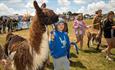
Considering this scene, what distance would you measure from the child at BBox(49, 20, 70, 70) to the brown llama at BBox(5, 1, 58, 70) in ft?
Answer: 1.92

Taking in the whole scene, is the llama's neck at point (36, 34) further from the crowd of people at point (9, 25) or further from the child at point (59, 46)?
the crowd of people at point (9, 25)

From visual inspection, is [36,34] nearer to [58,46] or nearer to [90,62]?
[58,46]

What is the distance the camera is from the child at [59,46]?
21.8 ft

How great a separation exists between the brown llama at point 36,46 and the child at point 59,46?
585 mm

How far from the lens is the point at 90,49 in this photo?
1541 centimetres

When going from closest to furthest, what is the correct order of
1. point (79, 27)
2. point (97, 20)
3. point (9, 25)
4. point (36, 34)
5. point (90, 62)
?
point (36, 34) → point (90, 62) → point (79, 27) → point (97, 20) → point (9, 25)

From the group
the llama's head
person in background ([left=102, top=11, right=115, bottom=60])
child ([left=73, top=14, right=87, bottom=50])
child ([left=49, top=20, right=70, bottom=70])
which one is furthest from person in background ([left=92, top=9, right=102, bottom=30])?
the llama's head

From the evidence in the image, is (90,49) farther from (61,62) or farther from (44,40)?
(44,40)

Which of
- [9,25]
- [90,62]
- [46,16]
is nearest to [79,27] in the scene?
[90,62]

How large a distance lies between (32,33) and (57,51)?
1.12 metres

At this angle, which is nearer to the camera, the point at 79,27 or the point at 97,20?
the point at 79,27

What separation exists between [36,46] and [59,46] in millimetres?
1029

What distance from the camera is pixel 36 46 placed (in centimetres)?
579

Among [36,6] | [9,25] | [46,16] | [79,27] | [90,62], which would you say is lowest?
[9,25]
